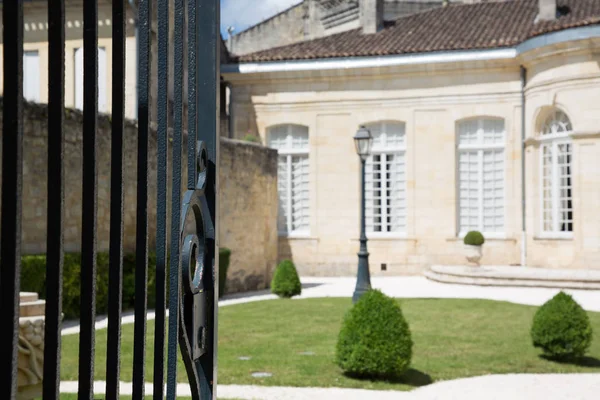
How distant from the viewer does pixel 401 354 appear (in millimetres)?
7273

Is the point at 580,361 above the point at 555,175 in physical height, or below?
below

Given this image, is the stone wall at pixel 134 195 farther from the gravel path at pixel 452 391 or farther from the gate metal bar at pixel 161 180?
the gate metal bar at pixel 161 180

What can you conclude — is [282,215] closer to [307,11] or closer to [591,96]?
A: [591,96]

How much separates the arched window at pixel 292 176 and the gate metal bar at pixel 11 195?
20020 mm

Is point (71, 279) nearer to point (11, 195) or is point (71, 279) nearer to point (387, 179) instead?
point (11, 195)

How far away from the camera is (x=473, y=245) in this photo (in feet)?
61.5

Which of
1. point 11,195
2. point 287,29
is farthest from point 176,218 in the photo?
point 287,29

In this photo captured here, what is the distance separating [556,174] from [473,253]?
2.55 meters

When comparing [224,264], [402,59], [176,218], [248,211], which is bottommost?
[224,264]

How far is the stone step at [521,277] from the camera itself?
16.1 metres

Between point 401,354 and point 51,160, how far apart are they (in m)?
6.18

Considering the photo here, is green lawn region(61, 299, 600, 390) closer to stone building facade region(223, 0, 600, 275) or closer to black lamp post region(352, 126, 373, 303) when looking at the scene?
black lamp post region(352, 126, 373, 303)

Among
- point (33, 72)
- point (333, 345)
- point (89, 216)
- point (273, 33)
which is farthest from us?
point (273, 33)

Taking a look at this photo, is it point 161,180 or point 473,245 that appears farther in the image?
point 473,245
